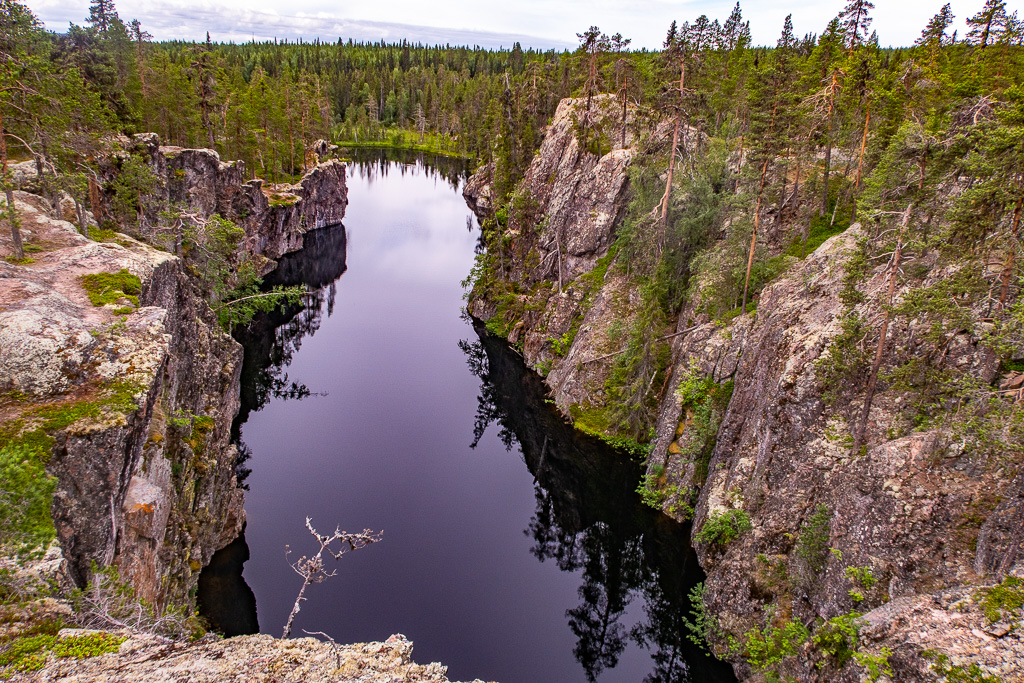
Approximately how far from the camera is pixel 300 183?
79.4 metres

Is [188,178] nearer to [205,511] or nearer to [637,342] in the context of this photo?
[205,511]

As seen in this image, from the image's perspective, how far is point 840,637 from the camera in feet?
59.3

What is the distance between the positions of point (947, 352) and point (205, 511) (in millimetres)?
31909

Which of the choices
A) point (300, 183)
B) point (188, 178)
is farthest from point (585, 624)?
point (300, 183)

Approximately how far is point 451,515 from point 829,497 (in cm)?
2004

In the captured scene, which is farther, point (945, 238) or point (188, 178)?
point (188, 178)

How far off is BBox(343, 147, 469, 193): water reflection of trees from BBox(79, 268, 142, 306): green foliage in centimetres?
10330

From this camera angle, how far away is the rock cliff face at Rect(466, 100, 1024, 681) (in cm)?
1573

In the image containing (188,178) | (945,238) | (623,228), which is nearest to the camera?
(945,238)

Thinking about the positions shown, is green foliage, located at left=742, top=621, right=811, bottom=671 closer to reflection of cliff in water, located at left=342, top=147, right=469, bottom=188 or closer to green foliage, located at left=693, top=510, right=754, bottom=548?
green foliage, located at left=693, top=510, right=754, bottom=548

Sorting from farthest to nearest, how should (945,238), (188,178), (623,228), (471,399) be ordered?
(188,178) < (471,399) < (623,228) < (945,238)

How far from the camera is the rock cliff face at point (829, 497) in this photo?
15.7 m

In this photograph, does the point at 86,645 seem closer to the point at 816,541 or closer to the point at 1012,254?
the point at 816,541

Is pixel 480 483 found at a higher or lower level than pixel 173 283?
lower
